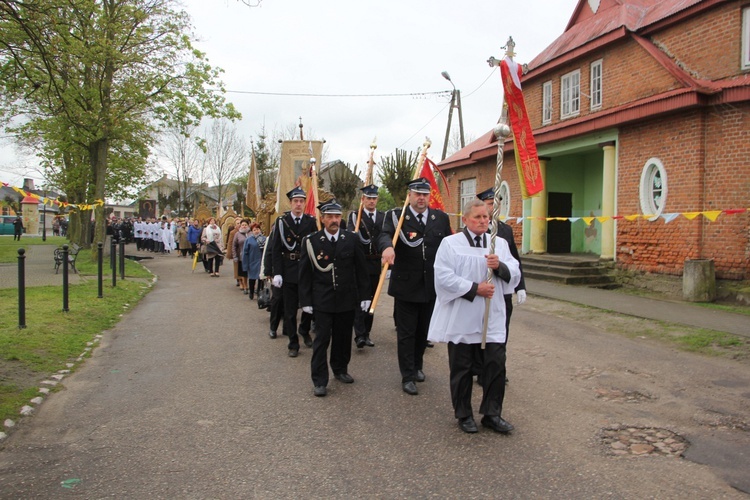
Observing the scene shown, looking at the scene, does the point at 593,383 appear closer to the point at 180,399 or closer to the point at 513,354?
the point at 513,354

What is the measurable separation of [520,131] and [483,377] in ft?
7.29

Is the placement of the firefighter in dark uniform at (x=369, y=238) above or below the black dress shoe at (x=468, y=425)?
above

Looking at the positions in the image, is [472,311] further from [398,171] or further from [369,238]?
[398,171]

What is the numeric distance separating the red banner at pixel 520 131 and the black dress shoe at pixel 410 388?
2.08 meters

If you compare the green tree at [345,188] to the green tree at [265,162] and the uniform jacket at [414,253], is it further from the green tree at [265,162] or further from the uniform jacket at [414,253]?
the uniform jacket at [414,253]

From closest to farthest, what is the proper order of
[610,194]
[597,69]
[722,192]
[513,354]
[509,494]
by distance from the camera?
[509,494]
[513,354]
[722,192]
[610,194]
[597,69]

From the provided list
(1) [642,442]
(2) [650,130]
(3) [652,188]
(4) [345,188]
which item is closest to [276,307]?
(1) [642,442]

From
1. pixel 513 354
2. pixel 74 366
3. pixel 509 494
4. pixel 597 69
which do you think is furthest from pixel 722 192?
pixel 74 366

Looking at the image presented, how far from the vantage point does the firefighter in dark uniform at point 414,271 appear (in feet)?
18.8

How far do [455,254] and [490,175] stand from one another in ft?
55.8

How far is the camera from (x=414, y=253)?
6.00m

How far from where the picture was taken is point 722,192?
11766mm

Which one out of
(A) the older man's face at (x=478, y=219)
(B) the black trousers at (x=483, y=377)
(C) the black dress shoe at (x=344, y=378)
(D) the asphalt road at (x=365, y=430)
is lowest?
(D) the asphalt road at (x=365, y=430)

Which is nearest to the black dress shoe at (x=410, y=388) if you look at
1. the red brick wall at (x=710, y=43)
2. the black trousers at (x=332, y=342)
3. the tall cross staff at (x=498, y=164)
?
the black trousers at (x=332, y=342)
